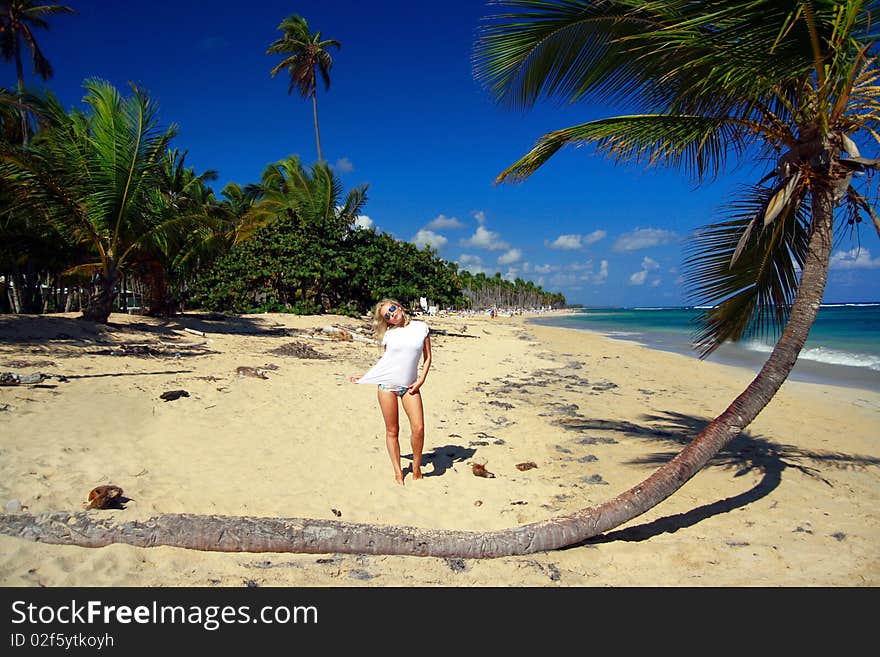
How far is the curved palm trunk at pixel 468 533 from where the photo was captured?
278cm

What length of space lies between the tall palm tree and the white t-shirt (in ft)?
4.40

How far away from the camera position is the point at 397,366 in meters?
4.10

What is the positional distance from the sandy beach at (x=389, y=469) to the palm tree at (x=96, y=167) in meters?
2.14

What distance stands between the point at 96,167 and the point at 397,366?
9.21m

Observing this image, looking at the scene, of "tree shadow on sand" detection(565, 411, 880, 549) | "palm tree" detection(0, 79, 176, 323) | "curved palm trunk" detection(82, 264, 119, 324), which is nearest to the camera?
"tree shadow on sand" detection(565, 411, 880, 549)

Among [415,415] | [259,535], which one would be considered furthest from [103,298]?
[259,535]

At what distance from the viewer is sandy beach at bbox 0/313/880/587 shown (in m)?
2.87

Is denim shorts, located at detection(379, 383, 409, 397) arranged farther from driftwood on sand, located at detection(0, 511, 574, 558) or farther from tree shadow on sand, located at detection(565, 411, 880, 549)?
tree shadow on sand, located at detection(565, 411, 880, 549)

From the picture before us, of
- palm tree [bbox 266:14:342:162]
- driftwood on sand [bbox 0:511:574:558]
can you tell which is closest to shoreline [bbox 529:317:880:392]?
driftwood on sand [bbox 0:511:574:558]

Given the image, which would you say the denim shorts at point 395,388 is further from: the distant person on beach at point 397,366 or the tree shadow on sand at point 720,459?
the tree shadow on sand at point 720,459

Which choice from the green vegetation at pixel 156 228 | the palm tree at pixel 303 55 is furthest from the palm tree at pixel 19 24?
the palm tree at pixel 303 55

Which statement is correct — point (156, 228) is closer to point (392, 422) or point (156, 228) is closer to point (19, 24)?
point (392, 422)

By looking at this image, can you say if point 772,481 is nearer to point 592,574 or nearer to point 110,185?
point 592,574
